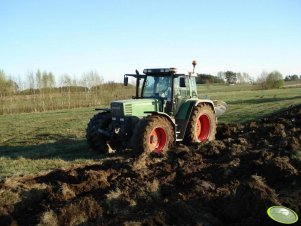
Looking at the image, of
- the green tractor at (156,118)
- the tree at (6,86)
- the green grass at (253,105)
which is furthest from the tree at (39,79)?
the green tractor at (156,118)

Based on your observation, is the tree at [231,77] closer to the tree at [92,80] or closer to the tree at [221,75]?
the tree at [221,75]

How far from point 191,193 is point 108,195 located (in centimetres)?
114

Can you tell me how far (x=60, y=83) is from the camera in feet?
117

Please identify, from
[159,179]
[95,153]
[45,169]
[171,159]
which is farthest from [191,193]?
[95,153]

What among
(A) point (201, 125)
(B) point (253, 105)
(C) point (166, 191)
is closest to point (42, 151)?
(A) point (201, 125)

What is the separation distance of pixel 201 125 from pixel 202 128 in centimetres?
9

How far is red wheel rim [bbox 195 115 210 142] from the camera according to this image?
37.2ft

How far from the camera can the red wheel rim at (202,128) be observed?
11.4 m

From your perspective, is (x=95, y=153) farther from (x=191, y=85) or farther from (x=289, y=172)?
(x=289, y=172)

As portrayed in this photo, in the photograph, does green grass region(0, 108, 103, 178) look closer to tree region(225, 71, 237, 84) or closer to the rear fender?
the rear fender

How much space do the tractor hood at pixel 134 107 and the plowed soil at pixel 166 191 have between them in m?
1.78

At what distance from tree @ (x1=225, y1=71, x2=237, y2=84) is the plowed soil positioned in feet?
263

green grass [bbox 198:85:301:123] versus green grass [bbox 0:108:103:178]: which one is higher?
green grass [bbox 198:85:301:123]

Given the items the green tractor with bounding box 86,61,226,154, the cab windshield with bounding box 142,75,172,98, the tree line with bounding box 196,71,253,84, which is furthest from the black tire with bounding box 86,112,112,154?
the tree line with bounding box 196,71,253,84
